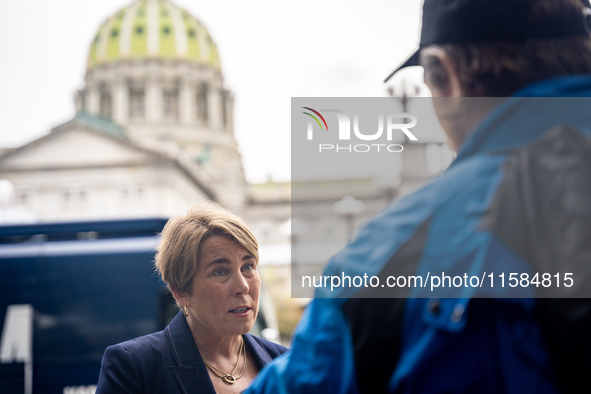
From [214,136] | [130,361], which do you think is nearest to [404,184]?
[130,361]

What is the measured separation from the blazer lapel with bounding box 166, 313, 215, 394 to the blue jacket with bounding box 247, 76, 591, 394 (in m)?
1.09

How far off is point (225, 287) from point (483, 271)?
1.23 metres

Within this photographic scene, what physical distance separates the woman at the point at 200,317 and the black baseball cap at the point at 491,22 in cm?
109

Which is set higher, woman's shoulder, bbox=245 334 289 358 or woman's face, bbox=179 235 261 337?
woman's face, bbox=179 235 261 337

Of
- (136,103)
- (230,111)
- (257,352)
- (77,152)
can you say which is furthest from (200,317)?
(230,111)

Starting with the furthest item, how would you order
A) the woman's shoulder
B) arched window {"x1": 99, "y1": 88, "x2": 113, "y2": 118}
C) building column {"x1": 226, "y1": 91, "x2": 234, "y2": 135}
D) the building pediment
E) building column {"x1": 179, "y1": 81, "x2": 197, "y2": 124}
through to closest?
building column {"x1": 226, "y1": 91, "x2": 234, "y2": 135} → building column {"x1": 179, "y1": 81, "x2": 197, "y2": 124} → arched window {"x1": 99, "y1": 88, "x2": 113, "y2": 118} → the building pediment → the woman's shoulder

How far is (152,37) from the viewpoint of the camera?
66812mm

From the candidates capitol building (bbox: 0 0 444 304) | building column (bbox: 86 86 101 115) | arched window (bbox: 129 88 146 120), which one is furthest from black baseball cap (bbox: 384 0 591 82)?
building column (bbox: 86 86 101 115)

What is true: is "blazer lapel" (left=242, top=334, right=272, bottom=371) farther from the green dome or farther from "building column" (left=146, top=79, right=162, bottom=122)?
the green dome

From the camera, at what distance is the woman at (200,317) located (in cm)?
198

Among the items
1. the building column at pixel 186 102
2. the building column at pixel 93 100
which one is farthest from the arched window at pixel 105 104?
the building column at pixel 186 102

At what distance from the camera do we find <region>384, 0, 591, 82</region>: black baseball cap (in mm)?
1016

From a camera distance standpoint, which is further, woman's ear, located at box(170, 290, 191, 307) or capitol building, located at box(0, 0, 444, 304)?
capitol building, located at box(0, 0, 444, 304)

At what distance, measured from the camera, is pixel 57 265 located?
287 inches
